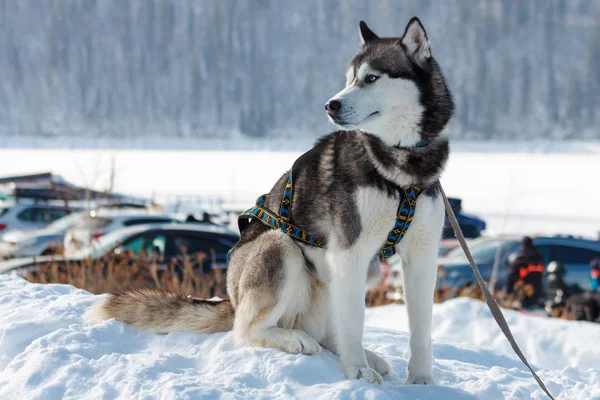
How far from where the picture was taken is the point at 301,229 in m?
3.78

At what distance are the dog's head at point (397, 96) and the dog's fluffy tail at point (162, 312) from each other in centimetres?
145

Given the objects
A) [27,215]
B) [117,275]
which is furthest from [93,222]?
[117,275]

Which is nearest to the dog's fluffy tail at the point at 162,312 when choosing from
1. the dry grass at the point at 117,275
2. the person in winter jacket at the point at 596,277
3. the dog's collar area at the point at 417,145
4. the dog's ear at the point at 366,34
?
the dog's collar area at the point at 417,145

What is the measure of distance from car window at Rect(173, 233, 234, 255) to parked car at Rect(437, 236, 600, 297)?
11.2 ft

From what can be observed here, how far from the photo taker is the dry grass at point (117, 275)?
320 inches

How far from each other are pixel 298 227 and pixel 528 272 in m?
7.39

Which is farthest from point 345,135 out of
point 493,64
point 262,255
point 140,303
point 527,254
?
point 493,64

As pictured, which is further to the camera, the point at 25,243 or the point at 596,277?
the point at 25,243

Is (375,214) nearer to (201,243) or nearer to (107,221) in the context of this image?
(201,243)

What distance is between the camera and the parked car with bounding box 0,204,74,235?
17.3 meters

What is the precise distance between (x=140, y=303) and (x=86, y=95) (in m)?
102

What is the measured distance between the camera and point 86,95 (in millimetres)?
100688

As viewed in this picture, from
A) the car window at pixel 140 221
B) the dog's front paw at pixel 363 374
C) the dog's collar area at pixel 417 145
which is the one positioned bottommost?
the car window at pixel 140 221

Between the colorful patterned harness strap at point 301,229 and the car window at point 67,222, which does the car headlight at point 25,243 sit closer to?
the car window at point 67,222
